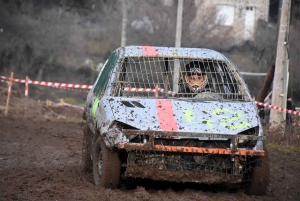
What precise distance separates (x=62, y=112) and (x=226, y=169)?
16.4 m

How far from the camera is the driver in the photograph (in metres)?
8.36

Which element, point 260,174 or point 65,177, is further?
point 65,177

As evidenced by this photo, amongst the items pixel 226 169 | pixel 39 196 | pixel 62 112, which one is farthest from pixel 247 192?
pixel 62 112

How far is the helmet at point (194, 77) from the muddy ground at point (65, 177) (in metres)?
1.28

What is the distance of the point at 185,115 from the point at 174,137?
20.1 inches

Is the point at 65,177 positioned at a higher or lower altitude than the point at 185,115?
lower

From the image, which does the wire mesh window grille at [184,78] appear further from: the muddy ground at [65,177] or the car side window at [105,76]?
the muddy ground at [65,177]

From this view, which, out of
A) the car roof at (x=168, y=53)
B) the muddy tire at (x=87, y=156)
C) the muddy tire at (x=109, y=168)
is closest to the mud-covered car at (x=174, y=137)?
the muddy tire at (x=109, y=168)

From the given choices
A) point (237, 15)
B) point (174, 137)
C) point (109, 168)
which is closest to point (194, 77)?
point (174, 137)

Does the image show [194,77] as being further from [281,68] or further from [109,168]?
[281,68]

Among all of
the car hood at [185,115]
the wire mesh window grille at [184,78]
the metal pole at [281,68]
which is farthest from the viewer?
the metal pole at [281,68]

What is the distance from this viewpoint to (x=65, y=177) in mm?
8023

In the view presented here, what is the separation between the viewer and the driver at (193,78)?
836 centimetres

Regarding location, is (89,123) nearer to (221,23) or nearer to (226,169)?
(226,169)
